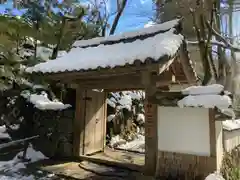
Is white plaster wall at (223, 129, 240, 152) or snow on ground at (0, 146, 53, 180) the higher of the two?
white plaster wall at (223, 129, 240, 152)

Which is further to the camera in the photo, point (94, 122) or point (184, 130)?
point (94, 122)

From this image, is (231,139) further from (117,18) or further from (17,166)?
(117,18)

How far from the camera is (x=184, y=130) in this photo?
4375 mm

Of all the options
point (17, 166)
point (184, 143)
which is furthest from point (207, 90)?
point (17, 166)

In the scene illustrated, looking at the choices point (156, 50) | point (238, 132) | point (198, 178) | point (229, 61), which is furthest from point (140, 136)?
point (156, 50)

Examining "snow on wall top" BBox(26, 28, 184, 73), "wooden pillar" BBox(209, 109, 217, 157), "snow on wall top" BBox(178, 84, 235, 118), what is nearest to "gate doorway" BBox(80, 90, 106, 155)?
"snow on wall top" BBox(26, 28, 184, 73)

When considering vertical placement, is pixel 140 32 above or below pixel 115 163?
above

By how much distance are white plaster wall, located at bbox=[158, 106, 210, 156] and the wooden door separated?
2138 mm

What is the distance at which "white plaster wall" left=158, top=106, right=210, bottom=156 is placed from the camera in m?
4.21

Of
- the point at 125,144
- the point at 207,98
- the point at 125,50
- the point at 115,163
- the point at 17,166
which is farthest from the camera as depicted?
the point at 125,144

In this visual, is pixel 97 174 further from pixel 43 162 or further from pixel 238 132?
pixel 238 132

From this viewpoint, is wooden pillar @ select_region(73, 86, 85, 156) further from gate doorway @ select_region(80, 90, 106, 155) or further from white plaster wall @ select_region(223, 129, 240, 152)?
white plaster wall @ select_region(223, 129, 240, 152)

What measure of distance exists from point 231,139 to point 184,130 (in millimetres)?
3343

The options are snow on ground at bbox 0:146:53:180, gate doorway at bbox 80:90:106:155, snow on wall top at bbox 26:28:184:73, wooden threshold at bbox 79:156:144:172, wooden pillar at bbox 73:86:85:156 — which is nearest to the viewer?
snow on wall top at bbox 26:28:184:73
